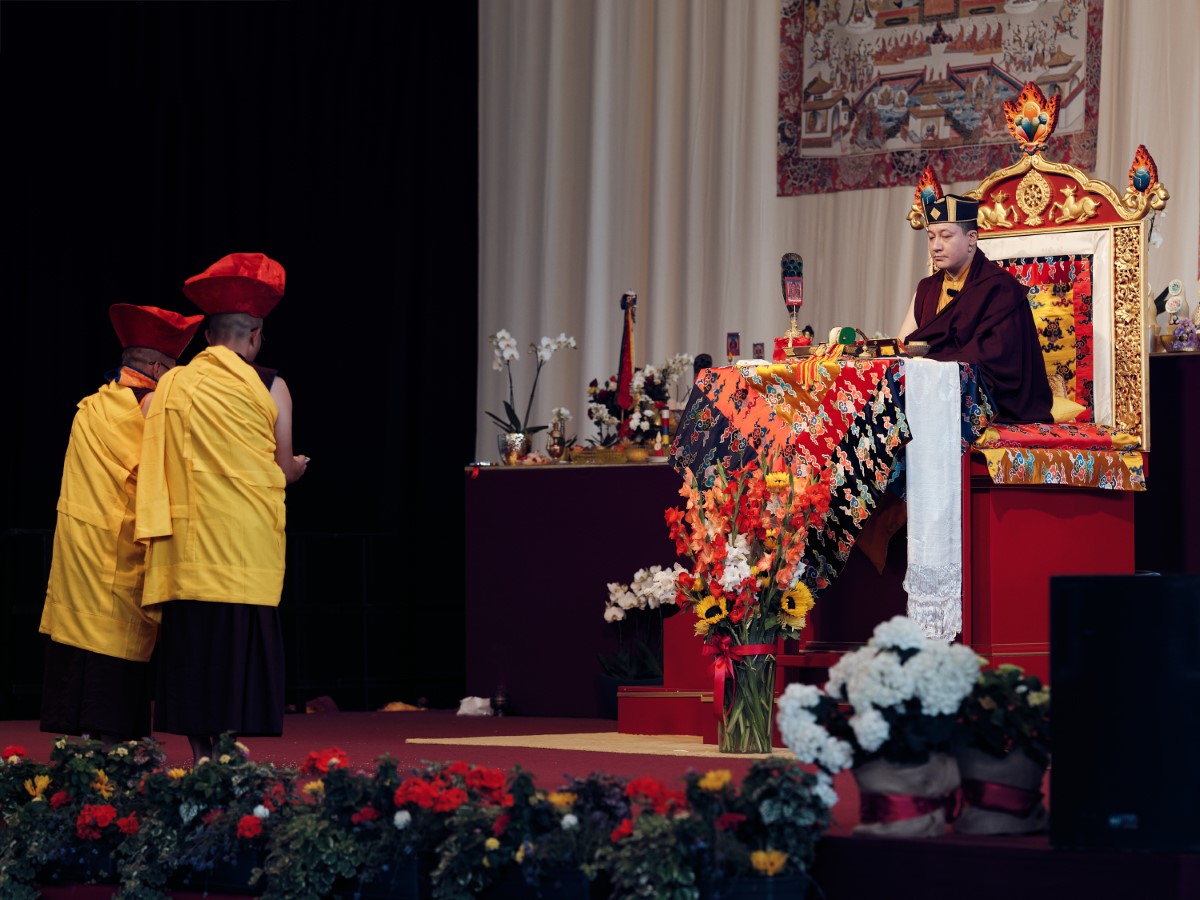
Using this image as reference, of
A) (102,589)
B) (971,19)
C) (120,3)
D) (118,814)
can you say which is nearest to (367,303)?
(120,3)

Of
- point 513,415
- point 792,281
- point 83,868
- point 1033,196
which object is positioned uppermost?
point 1033,196

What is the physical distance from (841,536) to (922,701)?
155 cm

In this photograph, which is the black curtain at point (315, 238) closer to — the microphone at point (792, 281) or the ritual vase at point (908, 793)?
the microphone at point (792, 281)

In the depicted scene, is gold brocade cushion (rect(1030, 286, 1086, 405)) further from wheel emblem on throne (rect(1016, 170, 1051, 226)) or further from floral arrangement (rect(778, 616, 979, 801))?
floral arrangement (rect(778, 616, 979, 801))

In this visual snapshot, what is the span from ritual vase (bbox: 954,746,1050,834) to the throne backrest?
6.89 feet

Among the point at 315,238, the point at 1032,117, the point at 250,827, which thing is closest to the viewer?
the point at 250,827

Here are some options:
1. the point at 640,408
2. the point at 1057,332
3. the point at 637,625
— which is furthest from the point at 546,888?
the point at 640,408

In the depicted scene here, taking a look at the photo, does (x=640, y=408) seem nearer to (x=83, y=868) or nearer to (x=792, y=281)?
(x=792, y=281)

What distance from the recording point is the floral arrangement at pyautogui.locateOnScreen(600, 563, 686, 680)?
229 inches

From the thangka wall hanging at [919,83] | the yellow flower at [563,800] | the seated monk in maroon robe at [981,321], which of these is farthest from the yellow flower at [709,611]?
the thangka wall hanging at [919,83]

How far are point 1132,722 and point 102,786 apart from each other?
6.39ft

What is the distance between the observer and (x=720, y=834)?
2.83 meters

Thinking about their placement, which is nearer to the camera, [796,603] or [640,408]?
[796,603]

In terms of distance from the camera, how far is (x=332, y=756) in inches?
131
